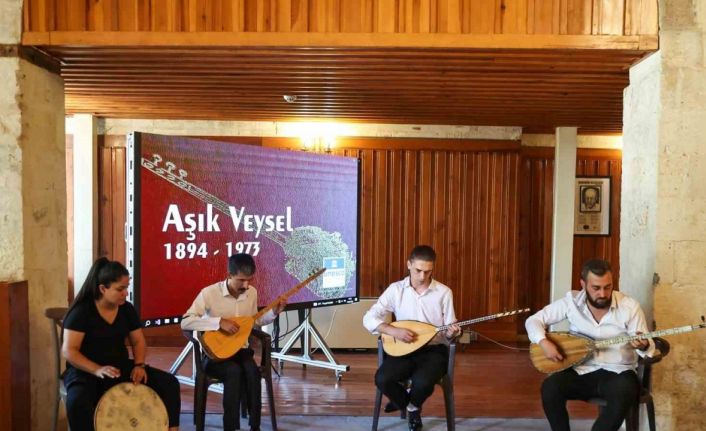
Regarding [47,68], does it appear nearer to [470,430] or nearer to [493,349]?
[470,430]

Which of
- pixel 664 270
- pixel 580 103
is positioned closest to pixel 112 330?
pixel 664 270

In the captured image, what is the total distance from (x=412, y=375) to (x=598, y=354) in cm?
103

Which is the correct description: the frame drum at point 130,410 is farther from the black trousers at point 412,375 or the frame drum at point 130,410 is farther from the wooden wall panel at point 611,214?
the wooden wall panel at point 611,214

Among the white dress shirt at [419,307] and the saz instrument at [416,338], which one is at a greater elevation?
the white dress shirt at [419,307]

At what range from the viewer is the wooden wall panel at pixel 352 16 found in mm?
2955

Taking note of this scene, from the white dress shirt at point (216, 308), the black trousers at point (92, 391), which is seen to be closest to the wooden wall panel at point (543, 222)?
the white dress shirt at point (216, 308)

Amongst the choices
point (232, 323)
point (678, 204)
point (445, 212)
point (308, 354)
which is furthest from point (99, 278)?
point (445, 212)

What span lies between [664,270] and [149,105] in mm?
4075

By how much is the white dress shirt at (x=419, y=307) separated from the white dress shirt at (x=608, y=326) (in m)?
0.55

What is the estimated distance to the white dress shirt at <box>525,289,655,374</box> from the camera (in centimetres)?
289

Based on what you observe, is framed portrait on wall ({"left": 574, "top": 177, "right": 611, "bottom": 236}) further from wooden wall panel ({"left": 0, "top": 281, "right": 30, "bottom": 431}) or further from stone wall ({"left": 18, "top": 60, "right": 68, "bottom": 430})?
wooden wall panel ({"left": 0, "top": 281, "right": 30, "bottom": 431})

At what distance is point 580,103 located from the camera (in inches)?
174

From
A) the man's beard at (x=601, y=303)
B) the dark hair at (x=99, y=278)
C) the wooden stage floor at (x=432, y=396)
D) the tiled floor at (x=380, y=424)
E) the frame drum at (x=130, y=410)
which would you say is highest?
the dark hair at (x=99, y=278)

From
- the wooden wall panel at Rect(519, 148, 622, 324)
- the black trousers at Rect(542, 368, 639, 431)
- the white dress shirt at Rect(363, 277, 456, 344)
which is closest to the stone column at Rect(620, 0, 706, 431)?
the black trousers at Rect(542, 368, 639, 431)
